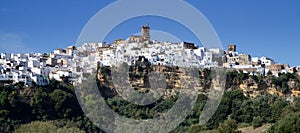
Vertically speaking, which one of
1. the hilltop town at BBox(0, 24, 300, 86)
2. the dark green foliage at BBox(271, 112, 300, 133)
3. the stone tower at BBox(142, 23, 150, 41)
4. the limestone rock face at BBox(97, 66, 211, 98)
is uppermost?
the stone tower at BBox(142, 23, 150, 41)

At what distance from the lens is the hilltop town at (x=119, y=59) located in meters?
31.6

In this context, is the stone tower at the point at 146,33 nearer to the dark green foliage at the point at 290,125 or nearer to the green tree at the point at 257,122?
the green tree at the point at 257,122

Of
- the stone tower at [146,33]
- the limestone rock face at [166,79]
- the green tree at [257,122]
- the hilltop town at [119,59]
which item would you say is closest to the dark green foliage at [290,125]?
the green tree at [257,122]

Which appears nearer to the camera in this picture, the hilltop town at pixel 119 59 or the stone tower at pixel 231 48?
the hilltop town at pixel 119 59

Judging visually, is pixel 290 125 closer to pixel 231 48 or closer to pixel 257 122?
pixel 257 122

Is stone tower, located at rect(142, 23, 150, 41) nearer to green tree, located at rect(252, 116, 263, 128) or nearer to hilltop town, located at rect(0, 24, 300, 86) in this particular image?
A: hilltop town, located at rect(0, 24, 300, 86)

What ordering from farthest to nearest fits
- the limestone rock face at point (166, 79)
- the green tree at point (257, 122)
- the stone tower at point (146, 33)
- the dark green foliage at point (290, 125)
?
the stone tower at point (146, 33) → the limestone rock face at point (166, 79) → the green tree at point (257, 122) → the dark green foliage at point (290, 125)

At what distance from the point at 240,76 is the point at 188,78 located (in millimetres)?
3043

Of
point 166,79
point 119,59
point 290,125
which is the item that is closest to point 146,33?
point 119,59

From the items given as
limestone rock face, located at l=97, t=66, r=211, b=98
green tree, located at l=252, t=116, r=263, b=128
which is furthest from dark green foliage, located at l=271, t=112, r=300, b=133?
limestone rock face, located at l=97, t=66, r=211, b=98

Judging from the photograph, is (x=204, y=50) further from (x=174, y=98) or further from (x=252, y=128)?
(x=252, y=128)

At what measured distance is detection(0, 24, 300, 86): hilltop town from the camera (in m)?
31.6

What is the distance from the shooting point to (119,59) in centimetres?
3456

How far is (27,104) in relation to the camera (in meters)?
26.7
